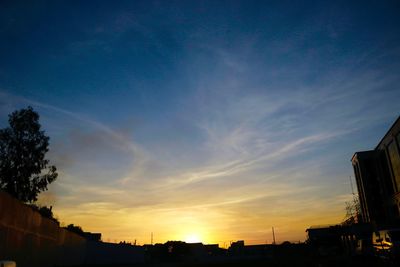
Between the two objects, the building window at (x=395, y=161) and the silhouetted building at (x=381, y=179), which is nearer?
the building window at (x=395, y=161)

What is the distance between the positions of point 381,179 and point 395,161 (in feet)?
36.3

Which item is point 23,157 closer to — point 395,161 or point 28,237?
point 28,237

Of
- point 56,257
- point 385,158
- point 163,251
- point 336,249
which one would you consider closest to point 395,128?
point 385,158

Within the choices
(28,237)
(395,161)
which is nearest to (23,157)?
(28,237)

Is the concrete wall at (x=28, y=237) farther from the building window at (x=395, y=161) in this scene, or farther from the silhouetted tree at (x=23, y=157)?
the building window at (x=395, y=161)

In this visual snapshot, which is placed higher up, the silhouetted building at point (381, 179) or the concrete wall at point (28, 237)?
the silhouetted building at point (381, 179)

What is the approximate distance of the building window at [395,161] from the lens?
5134 centimetres

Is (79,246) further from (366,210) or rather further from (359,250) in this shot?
(366,210)

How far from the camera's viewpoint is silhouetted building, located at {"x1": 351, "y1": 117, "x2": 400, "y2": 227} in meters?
52.0

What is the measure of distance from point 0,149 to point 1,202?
986 inches

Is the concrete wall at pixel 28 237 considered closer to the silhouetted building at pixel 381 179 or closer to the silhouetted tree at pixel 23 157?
the silhouetted tree at pixel 23 157

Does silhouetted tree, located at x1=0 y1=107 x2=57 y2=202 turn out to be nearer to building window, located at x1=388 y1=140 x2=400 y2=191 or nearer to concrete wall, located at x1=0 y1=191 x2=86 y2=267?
concrete wall, located at x1=0 y1=191 x2=86 y2=267

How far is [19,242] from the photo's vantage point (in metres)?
21.2

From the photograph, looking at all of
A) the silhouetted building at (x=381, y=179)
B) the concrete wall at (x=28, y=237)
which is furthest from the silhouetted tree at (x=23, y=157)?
the silhouetted building at (x=381, y=179)
